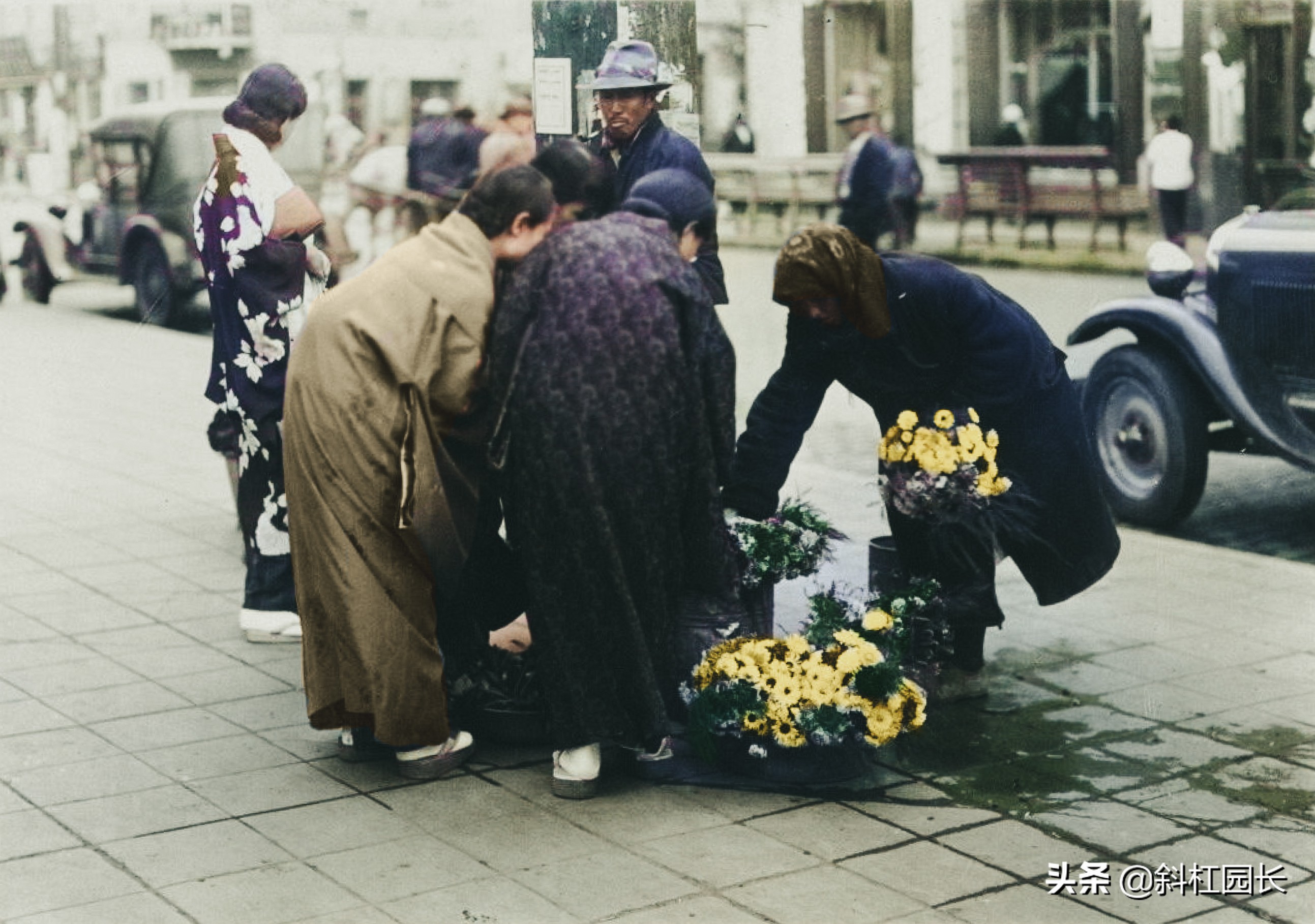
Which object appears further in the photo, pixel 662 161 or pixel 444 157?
pixel 444 157

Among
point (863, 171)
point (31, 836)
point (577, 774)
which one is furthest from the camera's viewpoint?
point (863, 171)

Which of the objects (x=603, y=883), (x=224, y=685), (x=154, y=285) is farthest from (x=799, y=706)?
(x=154, y=285)

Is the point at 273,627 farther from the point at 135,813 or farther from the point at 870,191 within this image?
the point at 870,191

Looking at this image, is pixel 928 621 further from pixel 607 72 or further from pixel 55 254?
pixel 55 254

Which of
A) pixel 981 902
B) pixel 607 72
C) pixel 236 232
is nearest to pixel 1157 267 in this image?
pixel 607 72

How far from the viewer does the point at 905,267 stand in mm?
4859

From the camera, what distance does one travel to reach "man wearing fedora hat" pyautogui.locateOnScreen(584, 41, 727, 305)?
5.73 meters

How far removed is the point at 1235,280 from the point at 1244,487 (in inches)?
55.1

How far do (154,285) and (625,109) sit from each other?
10.4 m

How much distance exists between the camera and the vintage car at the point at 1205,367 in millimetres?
7172

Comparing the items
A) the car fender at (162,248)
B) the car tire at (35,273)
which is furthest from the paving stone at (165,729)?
the car tire at (35,273)

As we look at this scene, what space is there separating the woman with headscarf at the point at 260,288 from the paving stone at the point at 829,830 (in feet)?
6.79

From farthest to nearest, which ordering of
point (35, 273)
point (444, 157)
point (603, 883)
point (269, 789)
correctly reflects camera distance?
point (35, 273)
point (444, 157)
point (269, 789)
point (603, 883)

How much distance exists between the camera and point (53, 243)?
1675 centimetres
